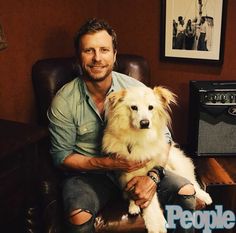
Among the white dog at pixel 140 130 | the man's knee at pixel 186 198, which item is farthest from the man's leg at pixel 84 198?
the man's knee at pixel 186 198

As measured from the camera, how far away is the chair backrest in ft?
6.54

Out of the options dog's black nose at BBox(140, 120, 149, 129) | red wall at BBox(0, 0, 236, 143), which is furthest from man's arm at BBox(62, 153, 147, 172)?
red wall at BBox(0, 0, 236, 143)

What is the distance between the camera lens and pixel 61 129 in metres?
1.69

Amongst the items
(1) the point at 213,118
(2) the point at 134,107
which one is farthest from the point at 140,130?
(1) the point at 213,118

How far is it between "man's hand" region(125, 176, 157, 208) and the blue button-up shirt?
0.25 meters

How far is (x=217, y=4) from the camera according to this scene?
2.24 meters

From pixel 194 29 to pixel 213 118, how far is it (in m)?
0.67

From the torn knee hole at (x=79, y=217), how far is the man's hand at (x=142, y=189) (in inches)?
9.6

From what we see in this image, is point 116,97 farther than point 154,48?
No

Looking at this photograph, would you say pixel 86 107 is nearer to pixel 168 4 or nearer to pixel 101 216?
pixel 101 216

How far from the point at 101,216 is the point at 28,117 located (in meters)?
0.93

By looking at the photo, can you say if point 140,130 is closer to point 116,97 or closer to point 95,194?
point 116,97

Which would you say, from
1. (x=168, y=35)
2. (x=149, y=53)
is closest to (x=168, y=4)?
(x=168, y=35)

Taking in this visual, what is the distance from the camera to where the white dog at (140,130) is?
5.09 ft
